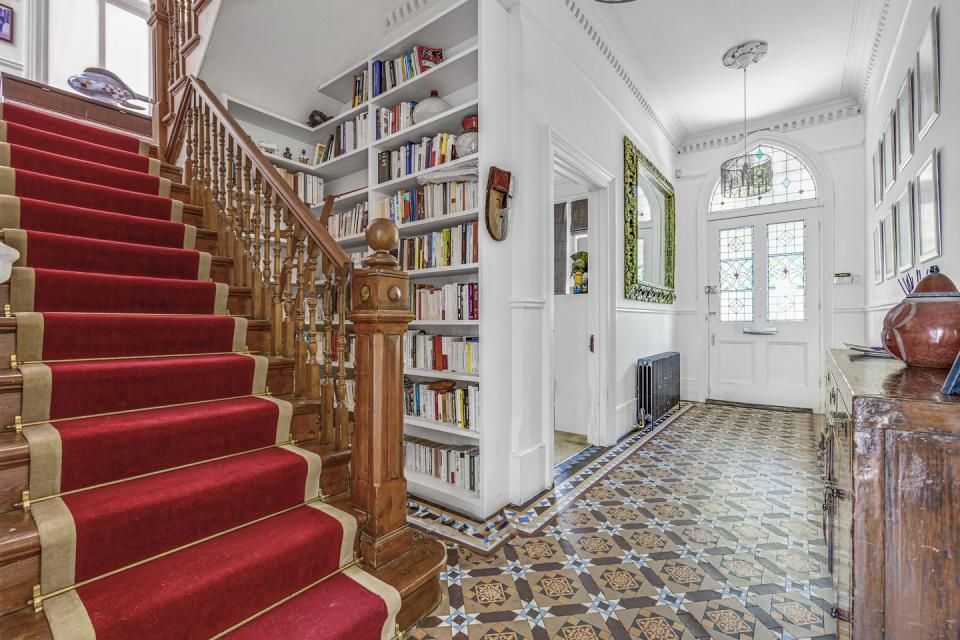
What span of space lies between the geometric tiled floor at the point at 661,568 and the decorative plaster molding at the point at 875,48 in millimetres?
3527

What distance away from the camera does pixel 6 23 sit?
3822 mm

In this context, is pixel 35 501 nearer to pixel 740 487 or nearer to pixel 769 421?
pixel 740 487

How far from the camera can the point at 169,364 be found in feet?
5.27

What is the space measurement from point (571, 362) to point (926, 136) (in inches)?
106

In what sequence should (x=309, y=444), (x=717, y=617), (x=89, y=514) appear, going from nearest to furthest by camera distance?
(x=89, y=514)
(x=717, y=617)
(x=309, y=444)

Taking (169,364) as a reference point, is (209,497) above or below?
below

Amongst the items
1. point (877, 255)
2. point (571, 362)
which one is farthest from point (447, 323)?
point (877, 255)

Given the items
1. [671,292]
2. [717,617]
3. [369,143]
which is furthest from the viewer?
[671,292]

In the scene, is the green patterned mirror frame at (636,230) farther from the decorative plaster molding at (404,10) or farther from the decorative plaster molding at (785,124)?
the decorative plaster molding at (404,10)

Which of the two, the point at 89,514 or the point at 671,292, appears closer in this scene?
the point at 89,514

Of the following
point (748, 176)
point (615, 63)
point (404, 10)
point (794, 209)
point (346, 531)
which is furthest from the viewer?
point (794, 209)

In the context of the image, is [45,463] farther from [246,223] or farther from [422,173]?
[422,173]

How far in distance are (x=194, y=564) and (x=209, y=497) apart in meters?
0.18

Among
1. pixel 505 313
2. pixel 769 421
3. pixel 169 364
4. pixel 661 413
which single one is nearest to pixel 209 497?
pixel 169 364
